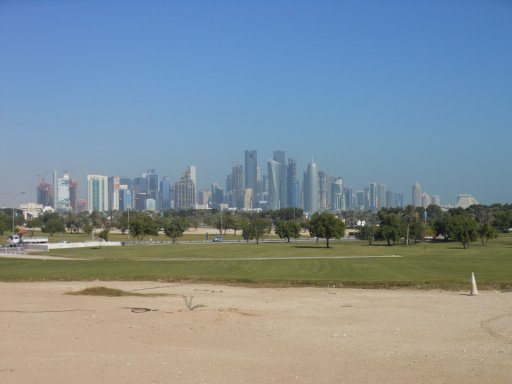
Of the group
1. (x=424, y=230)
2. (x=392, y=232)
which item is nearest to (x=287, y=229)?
(x=392, y=232)

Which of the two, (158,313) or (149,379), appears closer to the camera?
(149,379)

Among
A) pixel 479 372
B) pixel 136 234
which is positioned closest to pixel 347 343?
pixel 479 372

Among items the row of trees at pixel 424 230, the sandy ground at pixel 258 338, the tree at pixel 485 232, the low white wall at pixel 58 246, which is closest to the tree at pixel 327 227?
the row of trees at pixel 424 230

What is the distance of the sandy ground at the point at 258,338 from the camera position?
1519 centimetres

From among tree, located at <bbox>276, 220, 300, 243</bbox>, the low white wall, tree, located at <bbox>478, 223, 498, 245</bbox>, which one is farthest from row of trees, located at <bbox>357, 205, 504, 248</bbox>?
the low white wall

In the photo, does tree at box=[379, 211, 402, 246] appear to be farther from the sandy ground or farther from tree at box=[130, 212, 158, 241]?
the sandy ground

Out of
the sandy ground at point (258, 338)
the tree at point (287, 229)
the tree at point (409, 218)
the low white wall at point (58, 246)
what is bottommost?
the low white wall at point (58, 246)

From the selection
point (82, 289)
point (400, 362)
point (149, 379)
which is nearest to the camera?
point (149, 379)

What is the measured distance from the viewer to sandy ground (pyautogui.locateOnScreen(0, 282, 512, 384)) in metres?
15.2

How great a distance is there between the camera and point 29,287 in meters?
36.9

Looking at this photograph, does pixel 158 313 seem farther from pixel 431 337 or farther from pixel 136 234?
pixel 136 234

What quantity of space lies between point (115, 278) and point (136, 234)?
80.1 metres

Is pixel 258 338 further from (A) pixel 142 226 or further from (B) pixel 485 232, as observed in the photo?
(A) pixel 142 226

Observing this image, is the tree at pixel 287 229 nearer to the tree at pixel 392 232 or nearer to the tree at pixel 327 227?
the tree at pixel 392 232
